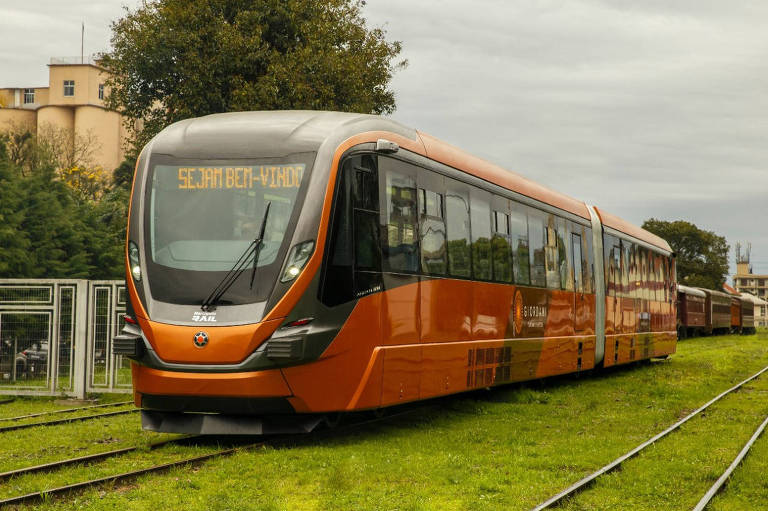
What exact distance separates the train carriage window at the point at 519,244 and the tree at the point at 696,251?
311 ft

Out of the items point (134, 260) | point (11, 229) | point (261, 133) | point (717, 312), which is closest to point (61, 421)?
point (134, 260)

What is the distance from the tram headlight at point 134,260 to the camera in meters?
11.7

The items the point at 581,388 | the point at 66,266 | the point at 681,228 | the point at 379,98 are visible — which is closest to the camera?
the point at 581,388

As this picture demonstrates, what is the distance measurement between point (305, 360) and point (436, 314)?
2995 mm

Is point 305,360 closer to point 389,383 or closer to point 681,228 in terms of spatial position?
point 389,383

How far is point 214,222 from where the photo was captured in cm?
1162

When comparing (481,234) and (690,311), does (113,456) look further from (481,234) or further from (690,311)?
(690,311)

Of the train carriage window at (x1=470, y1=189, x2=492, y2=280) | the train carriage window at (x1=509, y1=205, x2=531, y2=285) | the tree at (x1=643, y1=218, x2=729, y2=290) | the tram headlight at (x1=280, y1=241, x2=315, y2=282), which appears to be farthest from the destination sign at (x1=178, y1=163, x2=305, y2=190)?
the tree at (x1=643, y1=218, x2=729, y2=290)

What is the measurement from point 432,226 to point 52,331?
25.0 ft

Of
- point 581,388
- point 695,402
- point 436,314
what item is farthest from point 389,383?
point 581,388

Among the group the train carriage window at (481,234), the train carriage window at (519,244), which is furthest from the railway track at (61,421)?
the train carriage window at (519,244)

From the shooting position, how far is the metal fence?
17.8 meters

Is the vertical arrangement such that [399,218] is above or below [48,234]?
below

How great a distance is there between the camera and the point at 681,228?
11031cm
